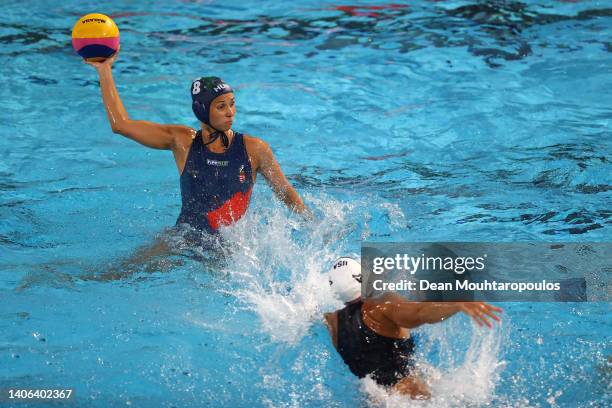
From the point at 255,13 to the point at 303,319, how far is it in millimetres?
6727

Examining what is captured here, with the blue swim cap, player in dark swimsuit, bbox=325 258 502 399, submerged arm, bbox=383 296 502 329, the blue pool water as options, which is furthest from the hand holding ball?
submerged arm, bbox=383 296 502 329

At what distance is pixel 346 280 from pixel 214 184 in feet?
5.17

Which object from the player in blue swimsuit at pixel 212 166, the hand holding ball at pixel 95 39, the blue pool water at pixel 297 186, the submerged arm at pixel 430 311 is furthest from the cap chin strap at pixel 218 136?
the submerged arm at pixel 430 311

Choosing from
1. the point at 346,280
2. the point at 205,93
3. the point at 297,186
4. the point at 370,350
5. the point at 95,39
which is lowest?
the point at 297,186

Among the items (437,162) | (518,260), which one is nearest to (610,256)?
(518,260)

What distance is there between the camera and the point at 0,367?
171 inches

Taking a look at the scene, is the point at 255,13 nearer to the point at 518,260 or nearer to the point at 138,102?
the point at 138,102

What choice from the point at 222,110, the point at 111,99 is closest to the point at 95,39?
the point at 111,99

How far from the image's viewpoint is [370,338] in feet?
12.8

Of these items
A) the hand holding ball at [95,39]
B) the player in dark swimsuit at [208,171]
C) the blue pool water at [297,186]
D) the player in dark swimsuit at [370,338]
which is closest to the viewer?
the player in dark swimsuit at [370,338]

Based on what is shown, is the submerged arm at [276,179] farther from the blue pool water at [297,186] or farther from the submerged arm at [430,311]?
the submerged arm at [430,311]

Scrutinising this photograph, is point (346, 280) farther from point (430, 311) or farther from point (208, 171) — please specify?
point (208, 171)

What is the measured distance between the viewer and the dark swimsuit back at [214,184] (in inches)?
205

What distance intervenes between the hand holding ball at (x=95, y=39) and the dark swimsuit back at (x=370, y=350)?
87.6 inches
